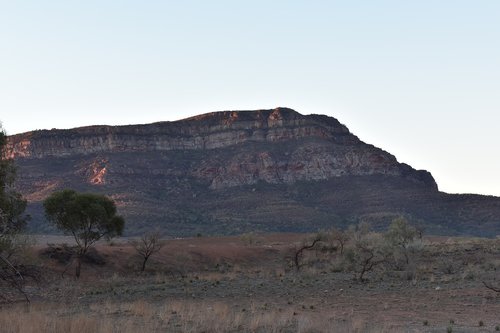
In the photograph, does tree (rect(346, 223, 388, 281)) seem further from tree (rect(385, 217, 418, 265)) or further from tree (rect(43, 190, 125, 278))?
tree (rect(43, 190, 125, 278))

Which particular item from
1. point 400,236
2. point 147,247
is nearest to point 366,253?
point 400,236

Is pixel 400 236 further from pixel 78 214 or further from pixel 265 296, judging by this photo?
pixel 78 214

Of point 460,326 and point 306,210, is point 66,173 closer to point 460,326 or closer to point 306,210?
point 306,210

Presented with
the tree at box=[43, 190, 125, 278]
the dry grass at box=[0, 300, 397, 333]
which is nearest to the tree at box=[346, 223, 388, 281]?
the tree at box=[43, 190, 125, 278]

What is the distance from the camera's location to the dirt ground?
15566mm

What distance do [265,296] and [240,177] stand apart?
93.1m

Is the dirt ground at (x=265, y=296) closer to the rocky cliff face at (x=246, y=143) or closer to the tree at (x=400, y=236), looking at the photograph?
the tree at (x=400, y=236)

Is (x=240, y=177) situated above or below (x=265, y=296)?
above

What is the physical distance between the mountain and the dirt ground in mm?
40379

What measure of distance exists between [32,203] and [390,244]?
232 feet

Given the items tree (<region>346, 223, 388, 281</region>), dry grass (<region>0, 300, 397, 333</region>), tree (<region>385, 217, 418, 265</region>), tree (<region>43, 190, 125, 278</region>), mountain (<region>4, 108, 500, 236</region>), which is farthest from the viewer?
mountain (<region>4, 108, 500, 236</region>)

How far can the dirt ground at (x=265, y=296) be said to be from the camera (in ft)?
51.1

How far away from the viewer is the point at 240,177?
120125mm

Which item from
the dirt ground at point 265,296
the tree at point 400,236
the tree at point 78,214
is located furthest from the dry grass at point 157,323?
the tree at point 400,236
